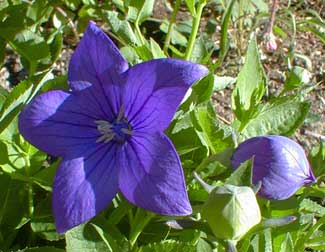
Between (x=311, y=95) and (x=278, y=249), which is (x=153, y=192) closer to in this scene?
(x=278, y=249)

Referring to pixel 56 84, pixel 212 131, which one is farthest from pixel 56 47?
pixel 212 131

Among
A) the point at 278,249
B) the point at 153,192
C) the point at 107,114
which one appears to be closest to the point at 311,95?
the point at 278,249

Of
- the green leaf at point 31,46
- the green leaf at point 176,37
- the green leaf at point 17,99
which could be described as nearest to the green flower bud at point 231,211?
the green leaf at point 17,99

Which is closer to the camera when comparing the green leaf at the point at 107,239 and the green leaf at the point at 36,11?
the green leaf at the point at 107,239

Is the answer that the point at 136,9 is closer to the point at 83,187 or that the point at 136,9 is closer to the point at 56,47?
the point at 56,47

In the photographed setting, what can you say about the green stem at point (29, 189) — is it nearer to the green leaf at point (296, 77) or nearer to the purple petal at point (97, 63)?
the purple petal at point (97, 63)

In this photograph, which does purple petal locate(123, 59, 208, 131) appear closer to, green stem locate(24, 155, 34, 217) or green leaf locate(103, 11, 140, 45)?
green stem locate(24, 155, 34, 217)
